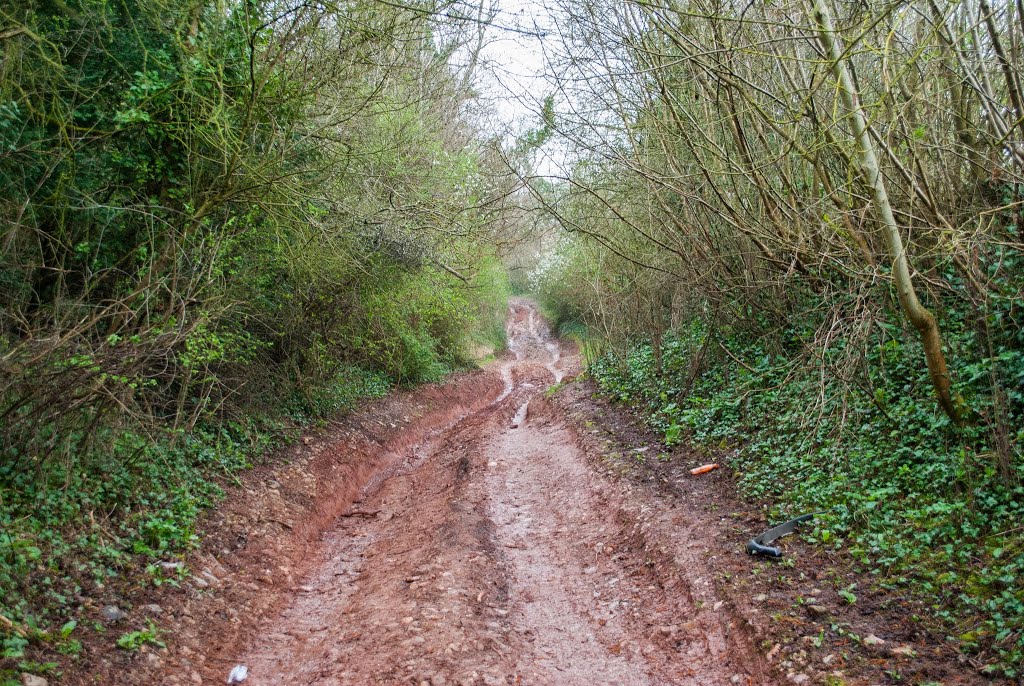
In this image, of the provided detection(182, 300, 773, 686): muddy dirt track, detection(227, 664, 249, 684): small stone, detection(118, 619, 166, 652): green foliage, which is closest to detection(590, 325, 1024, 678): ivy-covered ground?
detection(182, 300, 773, 686): muddy dirt track

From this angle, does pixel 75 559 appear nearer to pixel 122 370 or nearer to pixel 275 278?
pixel 122 370

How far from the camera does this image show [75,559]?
535cm

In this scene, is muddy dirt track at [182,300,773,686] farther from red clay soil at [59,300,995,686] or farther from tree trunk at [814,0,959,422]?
tree trunk at [814,0,959,422]

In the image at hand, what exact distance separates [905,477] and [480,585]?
4.06 m

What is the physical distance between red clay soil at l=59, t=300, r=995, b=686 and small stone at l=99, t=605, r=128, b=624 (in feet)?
0.31

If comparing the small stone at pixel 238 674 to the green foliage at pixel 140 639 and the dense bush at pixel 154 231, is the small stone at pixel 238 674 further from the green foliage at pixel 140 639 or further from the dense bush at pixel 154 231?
the dense bush at pixel 154 231

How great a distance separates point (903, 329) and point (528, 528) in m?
4.94

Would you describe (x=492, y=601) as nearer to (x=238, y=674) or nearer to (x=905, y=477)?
(x=238, y=674)

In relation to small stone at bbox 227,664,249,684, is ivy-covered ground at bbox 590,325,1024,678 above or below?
above

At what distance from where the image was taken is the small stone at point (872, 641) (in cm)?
428

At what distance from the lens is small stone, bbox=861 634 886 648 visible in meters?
4.28

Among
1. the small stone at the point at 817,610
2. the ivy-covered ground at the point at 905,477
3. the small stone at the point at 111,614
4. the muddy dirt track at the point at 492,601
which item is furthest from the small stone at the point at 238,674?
the ivy-covered ground at the point at 905,477

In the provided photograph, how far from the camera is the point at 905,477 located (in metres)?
5.82

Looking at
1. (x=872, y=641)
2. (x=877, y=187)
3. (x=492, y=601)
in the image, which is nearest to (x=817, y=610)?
(x=872, y=641)
